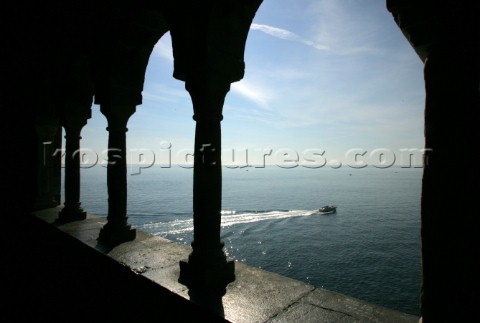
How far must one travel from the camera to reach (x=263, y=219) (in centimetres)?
5775

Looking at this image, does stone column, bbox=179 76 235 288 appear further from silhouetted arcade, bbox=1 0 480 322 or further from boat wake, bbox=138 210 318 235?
boat wake, bbox=138 210 318 235

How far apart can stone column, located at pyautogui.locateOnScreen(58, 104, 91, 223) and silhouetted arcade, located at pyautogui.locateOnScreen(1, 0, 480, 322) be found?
22 millimetres

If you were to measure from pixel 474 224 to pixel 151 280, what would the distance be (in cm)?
290

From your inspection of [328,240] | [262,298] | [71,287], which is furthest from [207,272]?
[328,240]

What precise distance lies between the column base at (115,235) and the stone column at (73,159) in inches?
76.6

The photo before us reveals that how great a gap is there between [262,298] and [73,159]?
5510mm

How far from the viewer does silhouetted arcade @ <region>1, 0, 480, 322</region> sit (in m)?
1.50

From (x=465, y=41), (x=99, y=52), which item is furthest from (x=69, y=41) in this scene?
(x=465, y=41)

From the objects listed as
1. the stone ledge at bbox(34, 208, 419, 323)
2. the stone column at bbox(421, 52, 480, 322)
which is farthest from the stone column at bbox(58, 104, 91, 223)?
the stone column at bbox(421, 52, 480, 322)

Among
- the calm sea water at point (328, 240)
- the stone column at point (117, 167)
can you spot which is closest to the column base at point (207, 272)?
the stone column at point (117, 167)

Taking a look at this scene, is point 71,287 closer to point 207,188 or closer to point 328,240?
point 207,188

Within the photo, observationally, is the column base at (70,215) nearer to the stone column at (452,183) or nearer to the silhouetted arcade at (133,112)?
the silhouetted arcade at (133,112)

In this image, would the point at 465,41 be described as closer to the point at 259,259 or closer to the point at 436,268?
the point at 436,268

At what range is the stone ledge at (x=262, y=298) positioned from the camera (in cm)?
231
